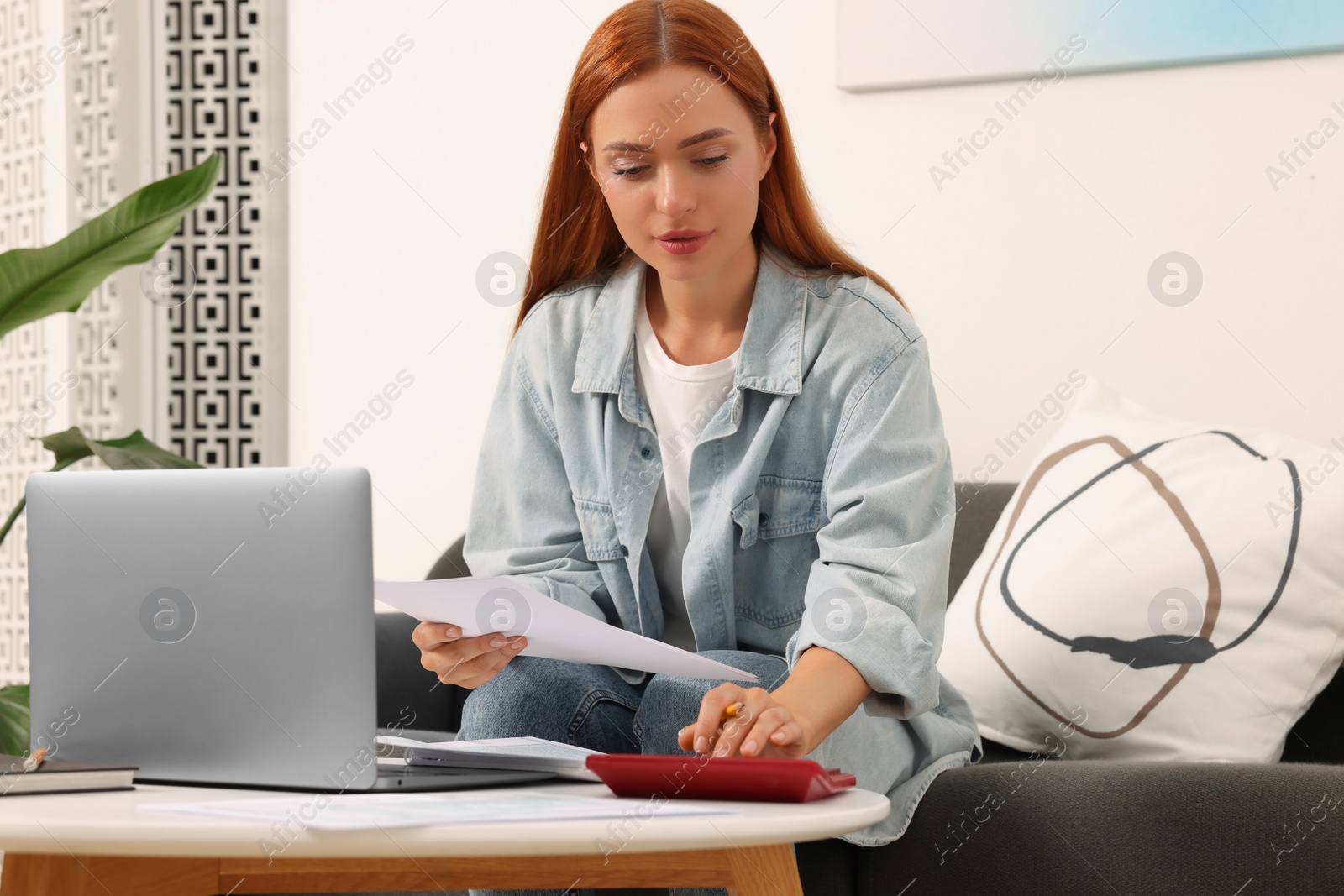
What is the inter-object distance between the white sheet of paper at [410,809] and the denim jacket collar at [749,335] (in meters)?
0.53

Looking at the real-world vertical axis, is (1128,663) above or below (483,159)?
below

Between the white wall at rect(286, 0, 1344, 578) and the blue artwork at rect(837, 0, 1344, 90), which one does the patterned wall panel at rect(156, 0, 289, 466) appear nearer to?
the white wall at rect(286, 0, 1344, 578)

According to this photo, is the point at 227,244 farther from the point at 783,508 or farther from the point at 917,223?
the point at 783,508

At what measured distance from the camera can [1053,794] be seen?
1.02m

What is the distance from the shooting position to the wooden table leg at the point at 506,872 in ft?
2.21

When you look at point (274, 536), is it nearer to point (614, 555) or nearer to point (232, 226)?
point (614, 555)

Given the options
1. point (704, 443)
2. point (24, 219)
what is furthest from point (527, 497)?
point (24, 219)

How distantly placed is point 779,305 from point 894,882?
539mm

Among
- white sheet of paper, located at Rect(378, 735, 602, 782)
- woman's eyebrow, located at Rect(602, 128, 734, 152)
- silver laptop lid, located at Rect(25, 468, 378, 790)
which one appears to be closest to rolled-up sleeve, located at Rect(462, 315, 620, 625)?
woman's eyebrow, located at Rect(602, 128, 734, 152)

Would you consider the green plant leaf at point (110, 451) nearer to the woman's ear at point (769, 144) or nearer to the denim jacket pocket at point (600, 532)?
the denim jacket pocket at point (600, 532)

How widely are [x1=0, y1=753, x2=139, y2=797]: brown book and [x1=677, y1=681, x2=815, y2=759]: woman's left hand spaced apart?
355 mm

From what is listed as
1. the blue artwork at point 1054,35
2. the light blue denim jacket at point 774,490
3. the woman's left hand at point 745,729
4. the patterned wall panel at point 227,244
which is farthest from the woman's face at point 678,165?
the patterned wall panel at point 227,244

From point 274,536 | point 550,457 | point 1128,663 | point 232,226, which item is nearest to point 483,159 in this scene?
point 232,226

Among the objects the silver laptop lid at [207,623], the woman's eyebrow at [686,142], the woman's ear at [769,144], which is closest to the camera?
the silver laptop lid at [207,623]
